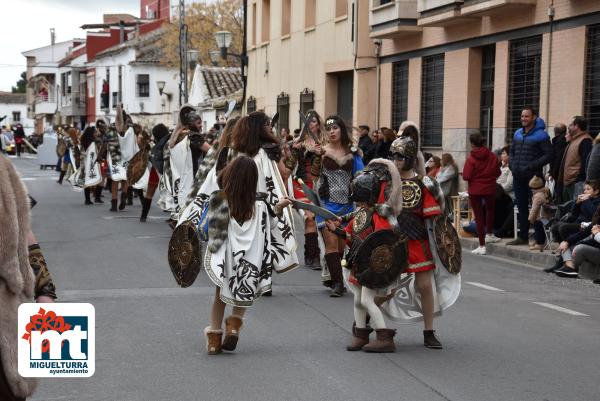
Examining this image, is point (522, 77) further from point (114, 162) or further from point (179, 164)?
point (114, 162)

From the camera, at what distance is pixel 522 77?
20406mm

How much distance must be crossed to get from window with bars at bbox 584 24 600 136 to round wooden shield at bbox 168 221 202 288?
11.3m

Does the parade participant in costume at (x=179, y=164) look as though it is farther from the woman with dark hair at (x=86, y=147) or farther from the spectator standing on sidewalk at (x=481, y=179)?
the woman with dark hair at (x=86, y=147)

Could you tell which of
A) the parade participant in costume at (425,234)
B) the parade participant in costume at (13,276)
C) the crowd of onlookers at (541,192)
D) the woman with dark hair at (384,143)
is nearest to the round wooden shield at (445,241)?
the parade participant in costume at (425,234)

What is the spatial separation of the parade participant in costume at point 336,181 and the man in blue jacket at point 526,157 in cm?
524

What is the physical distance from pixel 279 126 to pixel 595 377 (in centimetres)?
2816

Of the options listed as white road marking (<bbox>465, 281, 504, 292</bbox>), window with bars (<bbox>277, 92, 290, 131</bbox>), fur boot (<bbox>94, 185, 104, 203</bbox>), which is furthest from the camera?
window with bars (<bbox>277, 92, 290, 131</bbox>)

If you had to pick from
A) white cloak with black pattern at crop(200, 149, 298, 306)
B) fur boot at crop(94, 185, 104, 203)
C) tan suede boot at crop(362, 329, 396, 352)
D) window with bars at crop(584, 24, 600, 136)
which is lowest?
fur boot at crop(94, 185, 104, 203)

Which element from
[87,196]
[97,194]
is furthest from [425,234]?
[97,194]

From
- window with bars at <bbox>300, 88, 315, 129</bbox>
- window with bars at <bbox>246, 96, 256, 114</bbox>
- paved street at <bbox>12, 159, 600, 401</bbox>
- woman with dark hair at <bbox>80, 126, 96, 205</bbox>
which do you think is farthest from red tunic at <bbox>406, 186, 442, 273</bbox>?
window with bars at <bbox>246, 96, 256, 114</bbox>

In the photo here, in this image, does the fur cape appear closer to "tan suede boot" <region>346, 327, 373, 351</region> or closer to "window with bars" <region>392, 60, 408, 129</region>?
"tan suede boot" <region>346, 327, 373, 351</region>

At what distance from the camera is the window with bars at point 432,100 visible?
2398 centimetres

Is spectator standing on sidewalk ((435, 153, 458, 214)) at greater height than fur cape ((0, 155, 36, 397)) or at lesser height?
lesser

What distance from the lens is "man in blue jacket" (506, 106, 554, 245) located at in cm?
1538
